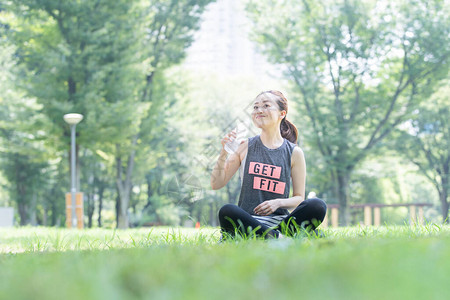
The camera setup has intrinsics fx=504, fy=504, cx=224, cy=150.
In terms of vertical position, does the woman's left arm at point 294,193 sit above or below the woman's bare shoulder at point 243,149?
below

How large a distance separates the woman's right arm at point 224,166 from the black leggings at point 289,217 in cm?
49

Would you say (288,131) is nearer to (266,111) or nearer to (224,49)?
(266,111)

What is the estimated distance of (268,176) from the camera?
12.1 feet

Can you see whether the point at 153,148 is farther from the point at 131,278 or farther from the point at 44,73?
the point at 131,278

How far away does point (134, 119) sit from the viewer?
14336 mm

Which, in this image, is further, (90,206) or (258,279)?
(90,206)

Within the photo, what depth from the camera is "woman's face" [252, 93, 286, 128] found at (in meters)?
3.81

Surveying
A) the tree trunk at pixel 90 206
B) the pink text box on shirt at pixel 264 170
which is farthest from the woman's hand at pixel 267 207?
the tree trunk at pixel 90 206

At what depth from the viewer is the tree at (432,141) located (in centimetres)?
2200

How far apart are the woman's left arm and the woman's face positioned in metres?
0.29

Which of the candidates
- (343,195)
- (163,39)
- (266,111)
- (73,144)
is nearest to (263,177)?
(266,111)

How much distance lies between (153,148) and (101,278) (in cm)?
2056

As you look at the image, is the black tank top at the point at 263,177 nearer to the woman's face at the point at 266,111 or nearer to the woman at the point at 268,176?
the woman at the point at 268,176

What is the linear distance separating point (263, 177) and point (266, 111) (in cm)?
51
